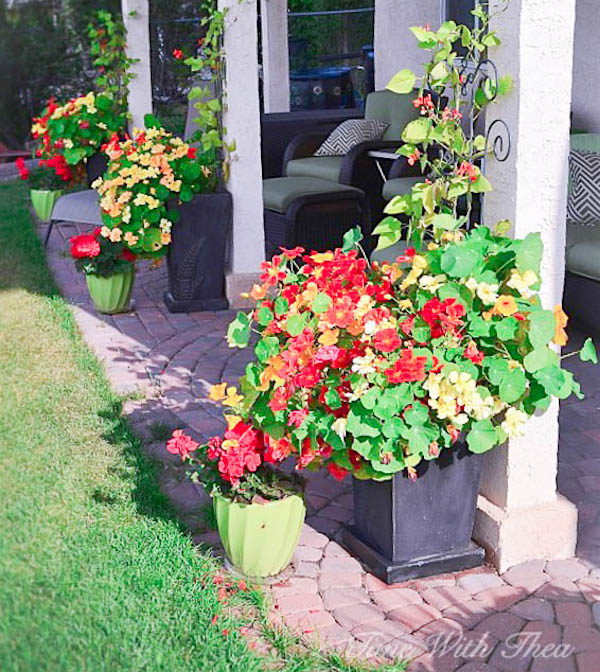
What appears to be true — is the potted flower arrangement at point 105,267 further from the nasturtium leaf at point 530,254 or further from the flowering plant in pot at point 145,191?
the nasturtium leaf at point 530,254

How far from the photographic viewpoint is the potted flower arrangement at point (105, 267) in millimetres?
5402

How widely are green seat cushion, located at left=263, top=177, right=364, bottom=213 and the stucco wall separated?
1.63m

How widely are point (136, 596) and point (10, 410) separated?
5.37ft

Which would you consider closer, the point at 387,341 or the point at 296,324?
the point at 387,341

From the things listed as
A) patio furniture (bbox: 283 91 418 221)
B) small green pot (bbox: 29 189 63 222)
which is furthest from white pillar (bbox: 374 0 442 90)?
small green pot (bbox: 29 189 63 222)

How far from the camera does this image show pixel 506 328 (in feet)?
8.37

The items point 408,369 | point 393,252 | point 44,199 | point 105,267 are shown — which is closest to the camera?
point 408,369

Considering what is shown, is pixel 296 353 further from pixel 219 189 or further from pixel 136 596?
pixel 219 189

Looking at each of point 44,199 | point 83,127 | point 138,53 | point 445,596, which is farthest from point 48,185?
point 445,596

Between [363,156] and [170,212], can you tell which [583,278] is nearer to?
[170,212]

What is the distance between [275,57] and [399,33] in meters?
1.77

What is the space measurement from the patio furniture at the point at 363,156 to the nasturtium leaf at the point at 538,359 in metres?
4.39

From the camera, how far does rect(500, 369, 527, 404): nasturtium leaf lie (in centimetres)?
257

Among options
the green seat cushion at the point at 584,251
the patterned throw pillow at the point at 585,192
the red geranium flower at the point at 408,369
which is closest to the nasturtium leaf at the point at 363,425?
the red geranium flower at the point at 408,369
